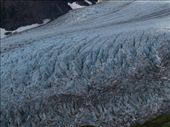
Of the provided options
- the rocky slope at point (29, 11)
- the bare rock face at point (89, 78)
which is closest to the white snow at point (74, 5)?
the rocky slope at point (29, 11)

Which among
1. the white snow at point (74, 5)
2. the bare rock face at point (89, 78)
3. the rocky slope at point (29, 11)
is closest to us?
the bare rock face at point (89, 78)

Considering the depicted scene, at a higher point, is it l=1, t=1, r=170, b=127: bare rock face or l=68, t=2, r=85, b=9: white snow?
l=68, t=2, r=85, b=9: white snow

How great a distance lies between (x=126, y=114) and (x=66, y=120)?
417 centimetres

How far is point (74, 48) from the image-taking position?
41.1 m

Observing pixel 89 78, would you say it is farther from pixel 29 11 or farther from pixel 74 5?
pixel 29 11

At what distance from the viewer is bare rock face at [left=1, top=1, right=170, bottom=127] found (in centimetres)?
3494

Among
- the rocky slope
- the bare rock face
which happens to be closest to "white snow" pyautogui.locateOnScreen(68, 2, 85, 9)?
the rocky slope

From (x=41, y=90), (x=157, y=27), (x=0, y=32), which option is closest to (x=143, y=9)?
(x=157, y=27)

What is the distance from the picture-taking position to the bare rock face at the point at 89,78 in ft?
115

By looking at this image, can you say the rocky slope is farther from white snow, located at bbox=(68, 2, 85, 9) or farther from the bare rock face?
the bare rock face

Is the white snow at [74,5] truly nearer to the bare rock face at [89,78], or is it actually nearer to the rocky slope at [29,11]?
the rocky slope at [29,11]

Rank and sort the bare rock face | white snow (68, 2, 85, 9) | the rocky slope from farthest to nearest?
white snow (68, 2, 85, 9) < the rocky slope < the bare rock face

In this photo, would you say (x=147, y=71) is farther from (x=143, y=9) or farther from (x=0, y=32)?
(x=0, y=32)

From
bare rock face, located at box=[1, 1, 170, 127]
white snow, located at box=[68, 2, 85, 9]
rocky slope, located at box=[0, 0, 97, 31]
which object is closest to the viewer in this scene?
bare rock face, located at box=[1, 1, 170, 127]
